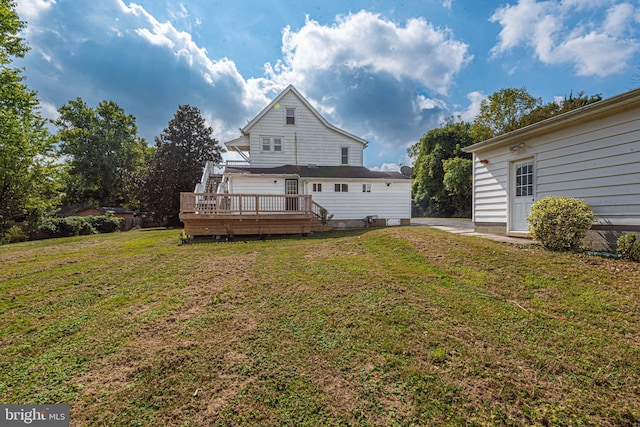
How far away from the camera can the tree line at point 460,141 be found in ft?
82.5

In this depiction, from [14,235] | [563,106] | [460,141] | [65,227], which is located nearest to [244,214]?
[14,235]

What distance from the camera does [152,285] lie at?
16.6 ft

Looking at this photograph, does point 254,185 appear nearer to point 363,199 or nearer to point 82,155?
point 363,199

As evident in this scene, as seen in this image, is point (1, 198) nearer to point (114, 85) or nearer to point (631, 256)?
point (114, 85)

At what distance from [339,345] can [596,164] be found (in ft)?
24.1

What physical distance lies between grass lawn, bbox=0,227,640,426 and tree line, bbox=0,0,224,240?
15501mm

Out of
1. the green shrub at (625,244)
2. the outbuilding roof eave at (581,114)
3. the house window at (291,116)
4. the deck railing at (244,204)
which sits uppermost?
the house window at (291,116)

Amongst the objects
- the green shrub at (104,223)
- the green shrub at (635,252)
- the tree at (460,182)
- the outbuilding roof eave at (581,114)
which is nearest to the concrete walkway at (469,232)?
the green shrub at (635,252)

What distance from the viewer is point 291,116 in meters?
17.2

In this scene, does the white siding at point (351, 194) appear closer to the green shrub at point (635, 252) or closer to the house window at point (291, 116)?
the house window at point (291, 116)

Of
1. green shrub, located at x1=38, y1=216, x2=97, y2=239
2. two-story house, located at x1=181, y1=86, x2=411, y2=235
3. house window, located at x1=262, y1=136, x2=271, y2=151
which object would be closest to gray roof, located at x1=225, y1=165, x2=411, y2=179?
two-story house, located at x1=181, y1=86, x2=411, y2=235

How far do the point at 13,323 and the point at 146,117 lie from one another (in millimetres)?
40774

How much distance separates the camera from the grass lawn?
2094mm

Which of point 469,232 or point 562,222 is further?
point 469,232
